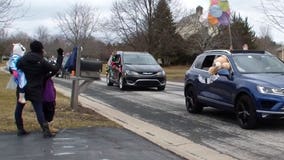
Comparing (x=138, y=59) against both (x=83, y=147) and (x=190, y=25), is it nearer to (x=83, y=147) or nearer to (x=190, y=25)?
(x=83, y=147)

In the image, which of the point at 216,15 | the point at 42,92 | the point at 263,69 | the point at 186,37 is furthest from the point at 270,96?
the point at 186,37

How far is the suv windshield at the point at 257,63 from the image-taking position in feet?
37.2

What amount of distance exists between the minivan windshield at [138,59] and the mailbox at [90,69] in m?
10.3

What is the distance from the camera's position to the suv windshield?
11.4m

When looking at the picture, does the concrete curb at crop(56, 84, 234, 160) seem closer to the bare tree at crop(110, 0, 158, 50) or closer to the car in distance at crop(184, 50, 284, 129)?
the car in distance at crop(184, 50, 284, 129)

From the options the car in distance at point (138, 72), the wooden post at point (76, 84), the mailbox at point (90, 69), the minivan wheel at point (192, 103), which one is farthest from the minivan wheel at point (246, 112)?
the car in distance at point (138, 72)

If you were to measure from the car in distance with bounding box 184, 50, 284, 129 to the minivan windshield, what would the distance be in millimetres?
9122

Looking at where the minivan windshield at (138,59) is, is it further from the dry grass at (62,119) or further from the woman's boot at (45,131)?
the woman's boot at (45,131)

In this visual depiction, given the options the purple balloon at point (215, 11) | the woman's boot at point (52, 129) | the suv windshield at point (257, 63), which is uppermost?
the purple balloon at point (215, 11)

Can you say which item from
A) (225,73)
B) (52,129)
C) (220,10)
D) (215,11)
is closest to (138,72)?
(220,10)

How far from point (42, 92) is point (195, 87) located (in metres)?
5.04

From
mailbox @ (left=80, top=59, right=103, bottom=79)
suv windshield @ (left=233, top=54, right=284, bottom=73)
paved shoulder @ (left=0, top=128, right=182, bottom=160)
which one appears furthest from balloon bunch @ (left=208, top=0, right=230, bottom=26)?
paved shoulder @ (left=0, top=128, right=182, bottom=160)

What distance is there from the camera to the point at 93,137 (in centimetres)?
897

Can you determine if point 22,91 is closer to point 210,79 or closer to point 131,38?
point 210,79
